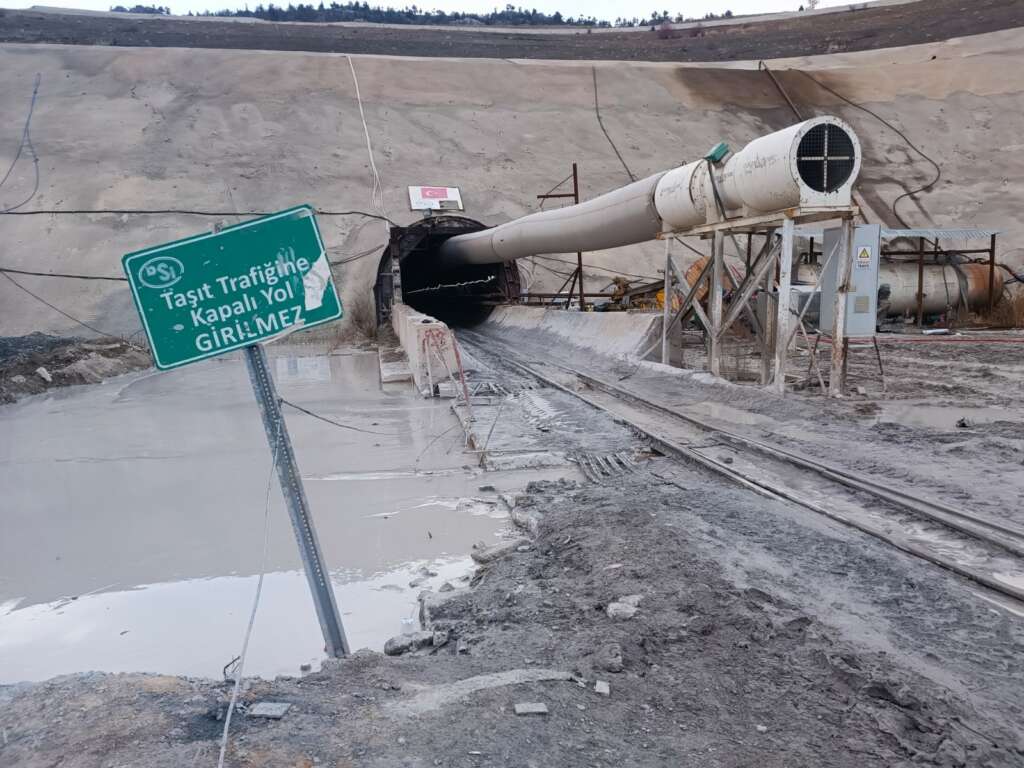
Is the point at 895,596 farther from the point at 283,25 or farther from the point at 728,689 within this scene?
the point at 283,25

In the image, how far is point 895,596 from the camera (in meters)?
4.34

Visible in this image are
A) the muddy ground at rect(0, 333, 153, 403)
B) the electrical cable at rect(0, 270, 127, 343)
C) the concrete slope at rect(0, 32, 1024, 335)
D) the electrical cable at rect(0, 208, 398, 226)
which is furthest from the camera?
the concrete slope at rect(0, 32, 1024, 335)

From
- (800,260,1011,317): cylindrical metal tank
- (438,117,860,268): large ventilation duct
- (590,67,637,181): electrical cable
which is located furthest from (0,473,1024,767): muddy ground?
(590,67,637,181): electrical cable

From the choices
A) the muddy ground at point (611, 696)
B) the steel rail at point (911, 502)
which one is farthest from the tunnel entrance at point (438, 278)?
the muddy ground at point (611, 696)

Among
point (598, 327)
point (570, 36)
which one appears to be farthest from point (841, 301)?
point (570, 36)

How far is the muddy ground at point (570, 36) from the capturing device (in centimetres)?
4772

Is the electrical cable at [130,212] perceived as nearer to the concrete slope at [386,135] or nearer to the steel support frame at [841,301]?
the concrete slope at [386,135]

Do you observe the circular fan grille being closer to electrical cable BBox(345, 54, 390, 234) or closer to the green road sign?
the green road sign

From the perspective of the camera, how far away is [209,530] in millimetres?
6414

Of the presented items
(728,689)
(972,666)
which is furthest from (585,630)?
(972,666)

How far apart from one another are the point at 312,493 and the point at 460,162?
1034 inches

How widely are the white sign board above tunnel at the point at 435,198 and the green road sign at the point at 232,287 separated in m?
25.3

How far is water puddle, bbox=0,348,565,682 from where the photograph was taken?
4508 mm

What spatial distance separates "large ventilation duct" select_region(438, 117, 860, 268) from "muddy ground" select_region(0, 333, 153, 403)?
33.3 ft
